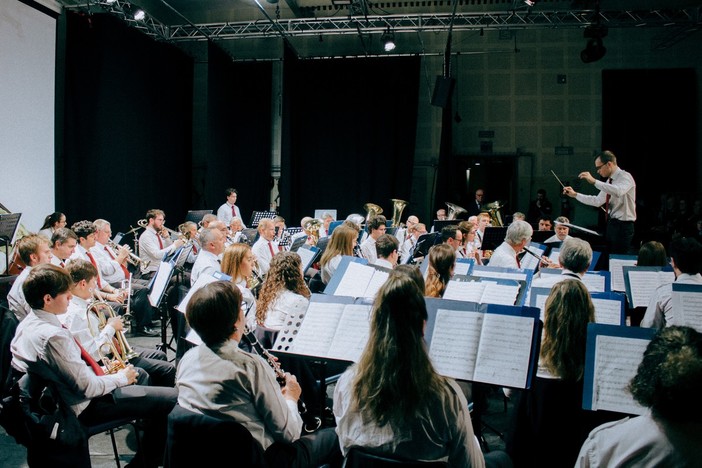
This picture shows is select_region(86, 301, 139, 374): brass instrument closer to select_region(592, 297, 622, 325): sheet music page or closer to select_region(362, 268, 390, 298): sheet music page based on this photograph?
select_region(362, 268, 390, 298): sheet music page

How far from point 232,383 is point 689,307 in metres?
2.52

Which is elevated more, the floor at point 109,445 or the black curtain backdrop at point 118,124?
the black curtain backdrop at point 118,124

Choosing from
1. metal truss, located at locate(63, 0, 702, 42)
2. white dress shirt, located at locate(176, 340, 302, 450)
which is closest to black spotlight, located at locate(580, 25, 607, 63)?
metal truss, located at locate(63, 0, 702, 42)

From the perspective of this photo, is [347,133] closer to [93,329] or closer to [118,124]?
[118,124]

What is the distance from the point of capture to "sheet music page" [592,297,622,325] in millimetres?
3055

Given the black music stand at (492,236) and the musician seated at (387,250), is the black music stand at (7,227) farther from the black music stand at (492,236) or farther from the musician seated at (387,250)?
the black music stand at (492,236)

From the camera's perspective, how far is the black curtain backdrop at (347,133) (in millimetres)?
12906

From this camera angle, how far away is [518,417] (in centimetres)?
256

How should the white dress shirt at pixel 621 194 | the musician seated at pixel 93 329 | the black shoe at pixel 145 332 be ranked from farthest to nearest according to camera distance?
the black shoe at pixel 145 332 → the white dress shirt at pixel 621 194 → the musician seated at pixel 93 329

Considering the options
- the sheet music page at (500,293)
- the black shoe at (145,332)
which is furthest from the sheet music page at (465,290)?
the black shoe at (145,332)

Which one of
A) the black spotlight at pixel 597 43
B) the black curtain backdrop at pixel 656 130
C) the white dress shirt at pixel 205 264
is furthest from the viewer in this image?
the black curtain backdrop at pixel 656 130

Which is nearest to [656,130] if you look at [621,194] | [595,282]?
[621,194]

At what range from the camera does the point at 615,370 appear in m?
2.24

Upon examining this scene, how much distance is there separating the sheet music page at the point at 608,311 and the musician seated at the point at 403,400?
165 cm
